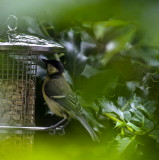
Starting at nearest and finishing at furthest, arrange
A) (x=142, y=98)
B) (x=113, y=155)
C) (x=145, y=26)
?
(x=145, y=26) → (x=113, y=155) → (x=142, y=98)

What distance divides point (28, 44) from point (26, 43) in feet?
0.05

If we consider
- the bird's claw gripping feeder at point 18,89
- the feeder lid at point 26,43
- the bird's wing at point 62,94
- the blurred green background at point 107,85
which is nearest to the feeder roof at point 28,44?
the feeder lid at point 26,43

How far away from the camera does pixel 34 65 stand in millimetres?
3242

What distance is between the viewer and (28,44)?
262cm

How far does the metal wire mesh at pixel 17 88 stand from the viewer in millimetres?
3098

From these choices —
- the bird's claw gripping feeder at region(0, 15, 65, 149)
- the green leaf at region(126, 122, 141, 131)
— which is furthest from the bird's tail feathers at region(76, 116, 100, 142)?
the bird's claw gripping feeder at region(0, 15, 65, 149)

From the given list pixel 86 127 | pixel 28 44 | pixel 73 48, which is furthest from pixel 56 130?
pixel 73 48

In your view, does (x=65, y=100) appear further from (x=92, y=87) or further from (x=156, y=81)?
(x=156, y=81)

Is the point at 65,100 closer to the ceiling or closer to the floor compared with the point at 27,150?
closer to the ceiling

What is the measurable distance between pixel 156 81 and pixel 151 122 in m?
0.42

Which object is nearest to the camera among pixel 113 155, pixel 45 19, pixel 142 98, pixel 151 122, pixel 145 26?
pixel 145 26

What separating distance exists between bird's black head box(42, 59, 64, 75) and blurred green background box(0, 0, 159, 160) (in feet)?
0.82

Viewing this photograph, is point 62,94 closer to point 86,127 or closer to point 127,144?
point 86,127

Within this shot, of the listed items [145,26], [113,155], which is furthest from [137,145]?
[145,26]
